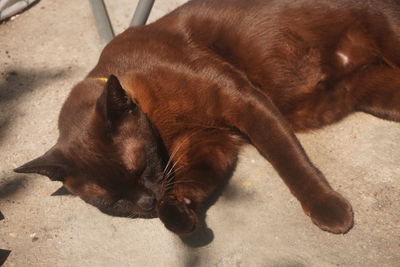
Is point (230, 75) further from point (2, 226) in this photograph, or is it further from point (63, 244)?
point (2, 226)

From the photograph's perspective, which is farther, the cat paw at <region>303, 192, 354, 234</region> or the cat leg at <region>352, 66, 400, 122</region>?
the cat leg at <region>352, 66, 400, 122</region>

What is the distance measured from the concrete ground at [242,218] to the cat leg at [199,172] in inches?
2.8

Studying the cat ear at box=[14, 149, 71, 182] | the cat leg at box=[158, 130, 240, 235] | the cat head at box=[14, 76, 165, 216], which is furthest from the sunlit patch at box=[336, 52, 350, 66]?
the cat ear at box=[14, 149, 71, 182]

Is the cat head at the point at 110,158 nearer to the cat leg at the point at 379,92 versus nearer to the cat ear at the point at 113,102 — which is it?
the cat ear at the point at 113,102

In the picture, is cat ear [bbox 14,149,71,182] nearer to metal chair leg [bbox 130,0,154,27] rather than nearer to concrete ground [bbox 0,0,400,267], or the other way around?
concrete ground [bbox 0,0,400,267]

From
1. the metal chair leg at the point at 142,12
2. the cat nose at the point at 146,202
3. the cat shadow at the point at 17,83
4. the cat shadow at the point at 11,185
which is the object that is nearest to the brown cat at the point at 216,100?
the cat nose at the point at 146,202

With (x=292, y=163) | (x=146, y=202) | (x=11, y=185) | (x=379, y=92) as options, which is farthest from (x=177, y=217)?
(x=379, y=92)

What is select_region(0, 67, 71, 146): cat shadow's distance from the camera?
2.76m

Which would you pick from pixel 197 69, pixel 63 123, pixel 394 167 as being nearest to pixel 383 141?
pixel 394 167

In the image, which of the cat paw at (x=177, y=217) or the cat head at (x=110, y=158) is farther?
the cat paw at (x=177, y=217)

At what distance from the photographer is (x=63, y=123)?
198 cm

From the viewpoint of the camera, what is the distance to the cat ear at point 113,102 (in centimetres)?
166

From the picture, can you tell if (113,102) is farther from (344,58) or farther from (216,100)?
(344,58)

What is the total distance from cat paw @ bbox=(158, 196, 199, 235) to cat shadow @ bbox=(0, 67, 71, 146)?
1.27 meters
